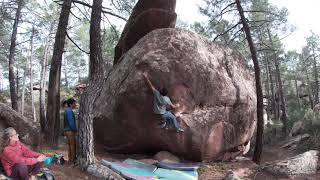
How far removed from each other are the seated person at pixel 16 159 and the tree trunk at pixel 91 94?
1.75m

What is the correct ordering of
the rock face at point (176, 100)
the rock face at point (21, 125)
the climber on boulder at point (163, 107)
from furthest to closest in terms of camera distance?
the rock face at point (176, 100)
the climber on boulder at point (163, 107)
the rock face at point (21, 125)

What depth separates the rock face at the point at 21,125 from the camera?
924 centimetres

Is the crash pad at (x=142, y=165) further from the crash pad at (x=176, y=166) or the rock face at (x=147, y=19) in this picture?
the rock face at (x=147, y=19)

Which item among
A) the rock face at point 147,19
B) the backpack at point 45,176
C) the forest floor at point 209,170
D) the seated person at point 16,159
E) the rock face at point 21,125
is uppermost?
the rock face at point 147,19

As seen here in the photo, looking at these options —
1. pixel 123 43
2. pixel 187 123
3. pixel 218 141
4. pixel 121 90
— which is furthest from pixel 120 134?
pixel 123 43

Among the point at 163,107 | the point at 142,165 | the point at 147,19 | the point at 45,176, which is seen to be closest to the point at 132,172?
the point at 142,165

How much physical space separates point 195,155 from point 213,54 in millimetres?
3870

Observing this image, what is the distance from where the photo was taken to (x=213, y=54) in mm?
13609

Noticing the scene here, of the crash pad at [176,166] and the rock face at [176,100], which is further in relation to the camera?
the rock face at [176,100]

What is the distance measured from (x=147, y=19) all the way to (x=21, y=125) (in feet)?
25.8

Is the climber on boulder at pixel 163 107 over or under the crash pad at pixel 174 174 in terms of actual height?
over

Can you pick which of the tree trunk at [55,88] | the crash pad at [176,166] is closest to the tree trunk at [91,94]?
the crash pad at [176,166]

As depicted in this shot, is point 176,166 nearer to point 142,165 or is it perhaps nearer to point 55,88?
point 142,165

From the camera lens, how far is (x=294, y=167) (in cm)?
1084
